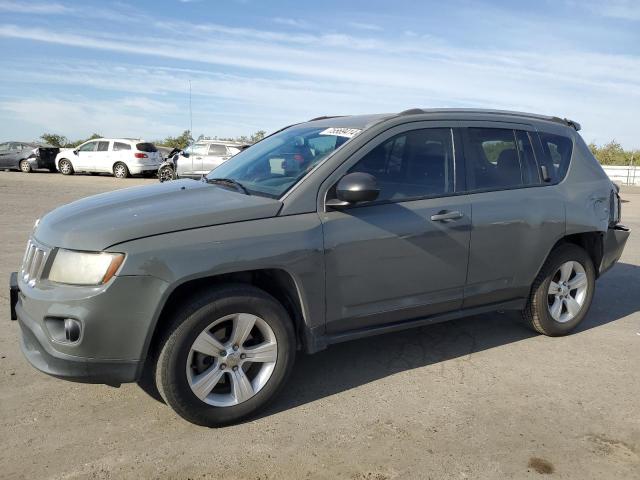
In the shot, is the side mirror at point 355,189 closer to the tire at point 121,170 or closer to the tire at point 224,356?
the tire at point 224,356

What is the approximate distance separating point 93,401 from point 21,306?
2.42ft

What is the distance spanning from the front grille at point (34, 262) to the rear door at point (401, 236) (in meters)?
1.61

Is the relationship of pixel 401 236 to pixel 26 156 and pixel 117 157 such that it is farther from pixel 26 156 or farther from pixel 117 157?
pixel 26 156

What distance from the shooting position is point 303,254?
332 cm

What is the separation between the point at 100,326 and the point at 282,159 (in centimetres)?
175

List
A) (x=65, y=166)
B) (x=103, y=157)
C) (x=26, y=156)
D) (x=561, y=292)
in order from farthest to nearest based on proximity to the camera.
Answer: (x=26, y=156) < (x=65, y=166) < (x=103, y=157) < (x=561, y=292)

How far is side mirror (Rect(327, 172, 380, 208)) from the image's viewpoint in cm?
335

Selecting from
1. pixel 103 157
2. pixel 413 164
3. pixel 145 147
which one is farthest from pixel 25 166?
pixel 413 164

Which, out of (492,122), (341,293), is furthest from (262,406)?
(492,122)

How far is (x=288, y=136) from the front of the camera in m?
4.47

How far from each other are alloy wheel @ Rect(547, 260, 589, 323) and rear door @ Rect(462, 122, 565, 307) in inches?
13.9

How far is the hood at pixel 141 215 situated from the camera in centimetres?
298

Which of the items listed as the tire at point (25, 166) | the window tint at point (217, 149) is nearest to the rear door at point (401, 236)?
the window tint at point (217, 149)

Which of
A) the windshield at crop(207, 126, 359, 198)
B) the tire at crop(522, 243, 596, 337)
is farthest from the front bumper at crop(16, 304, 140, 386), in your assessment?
the tire at crop(522, 243, 596, 337)
